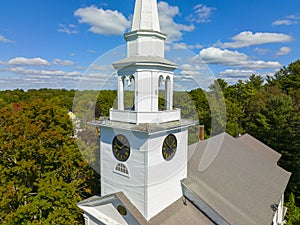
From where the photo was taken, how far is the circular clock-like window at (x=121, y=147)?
9.26 metres

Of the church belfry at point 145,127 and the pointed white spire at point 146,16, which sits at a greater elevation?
the pointed white spire at point 146,16

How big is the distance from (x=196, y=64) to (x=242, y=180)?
8088 millimetres

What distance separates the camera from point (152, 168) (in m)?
8.74

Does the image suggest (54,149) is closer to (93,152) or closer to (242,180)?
(93,152)

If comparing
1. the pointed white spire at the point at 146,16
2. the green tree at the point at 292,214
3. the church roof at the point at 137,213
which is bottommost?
the green tree at the point at 292,214

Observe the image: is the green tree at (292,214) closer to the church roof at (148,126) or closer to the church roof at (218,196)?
the church roof at (218,196)

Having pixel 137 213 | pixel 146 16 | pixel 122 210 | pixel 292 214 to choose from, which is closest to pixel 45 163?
pixel 122 210

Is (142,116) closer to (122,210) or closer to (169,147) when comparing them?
(169,147)

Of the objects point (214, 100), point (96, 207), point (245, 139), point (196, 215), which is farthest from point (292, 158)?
point (96, 207)

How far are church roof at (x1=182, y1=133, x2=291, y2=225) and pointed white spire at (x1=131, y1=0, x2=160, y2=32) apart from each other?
7.77 meters

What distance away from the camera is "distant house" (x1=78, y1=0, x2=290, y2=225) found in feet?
28.7

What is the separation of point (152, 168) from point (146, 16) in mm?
6543

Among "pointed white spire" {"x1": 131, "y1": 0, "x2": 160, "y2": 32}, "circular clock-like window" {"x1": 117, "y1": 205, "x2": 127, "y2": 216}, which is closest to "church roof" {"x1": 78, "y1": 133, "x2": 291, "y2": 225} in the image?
"circular clock-like window" {"x1": 117, "y1": 205, "x2": 127, "y2": 216}

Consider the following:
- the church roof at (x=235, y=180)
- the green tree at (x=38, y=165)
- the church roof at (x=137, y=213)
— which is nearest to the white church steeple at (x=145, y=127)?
the church roof at (x=137, y=213)
